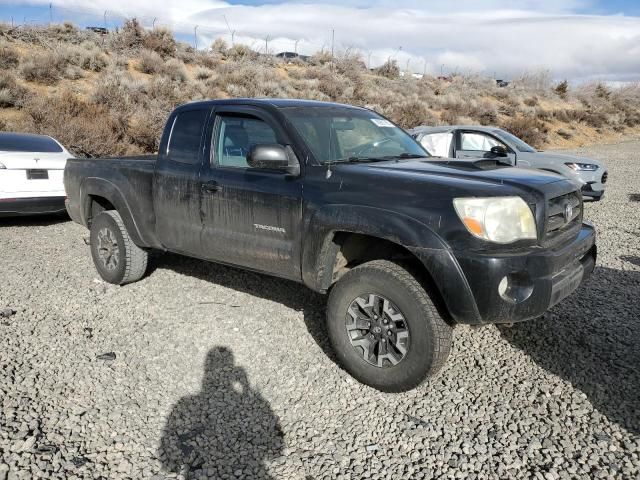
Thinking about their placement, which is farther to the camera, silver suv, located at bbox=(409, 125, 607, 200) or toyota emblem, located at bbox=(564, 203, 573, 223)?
silver suv, located at bbox=(409, 125, 607, 200)

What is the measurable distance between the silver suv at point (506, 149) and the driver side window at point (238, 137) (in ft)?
22.3

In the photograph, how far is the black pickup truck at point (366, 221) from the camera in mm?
3227

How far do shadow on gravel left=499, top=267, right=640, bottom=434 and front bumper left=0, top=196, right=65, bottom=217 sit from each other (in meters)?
6.66

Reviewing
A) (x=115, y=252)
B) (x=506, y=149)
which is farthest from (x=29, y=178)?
(x=506, y=149)

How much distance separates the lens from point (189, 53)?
27.7 m

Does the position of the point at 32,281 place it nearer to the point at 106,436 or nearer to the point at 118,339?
the point at 118,339

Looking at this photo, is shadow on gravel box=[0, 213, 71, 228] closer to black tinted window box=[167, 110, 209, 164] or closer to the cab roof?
black tinted window box=[167, 110, 209, 164]

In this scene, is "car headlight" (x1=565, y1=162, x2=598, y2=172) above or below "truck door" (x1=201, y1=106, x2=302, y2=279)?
below

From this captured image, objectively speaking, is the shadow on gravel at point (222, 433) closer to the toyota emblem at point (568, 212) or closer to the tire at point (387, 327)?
the tire at point (387, 327)

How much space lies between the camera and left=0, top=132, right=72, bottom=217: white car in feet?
25.1

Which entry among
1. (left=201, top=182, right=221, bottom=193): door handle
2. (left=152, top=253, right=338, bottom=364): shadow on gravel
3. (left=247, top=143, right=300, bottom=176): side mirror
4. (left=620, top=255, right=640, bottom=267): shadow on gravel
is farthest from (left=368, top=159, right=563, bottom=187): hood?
(left=620, top=255, right=640, bottom=267): shadow on gravel

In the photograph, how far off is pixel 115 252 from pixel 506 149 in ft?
25.6

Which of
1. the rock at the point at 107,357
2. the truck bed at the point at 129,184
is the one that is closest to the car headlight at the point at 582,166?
the truck bed at the point at 129,184

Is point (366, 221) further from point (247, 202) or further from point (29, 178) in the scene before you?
point (29, 178)
